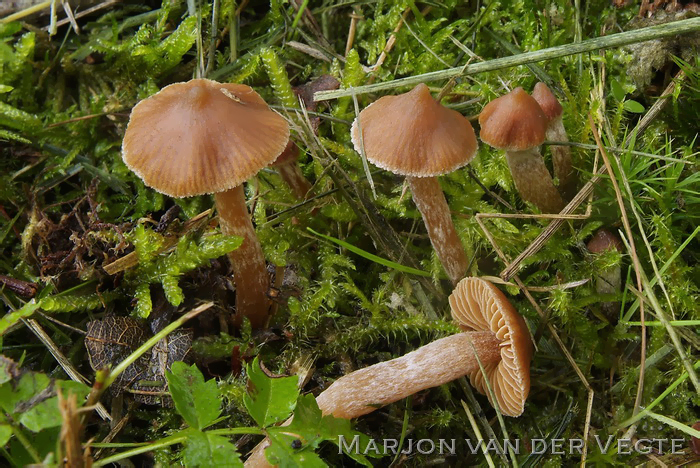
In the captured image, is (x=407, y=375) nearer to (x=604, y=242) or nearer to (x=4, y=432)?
(x=604, y=242)

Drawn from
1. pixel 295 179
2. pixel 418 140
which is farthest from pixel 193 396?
pixel 295 179

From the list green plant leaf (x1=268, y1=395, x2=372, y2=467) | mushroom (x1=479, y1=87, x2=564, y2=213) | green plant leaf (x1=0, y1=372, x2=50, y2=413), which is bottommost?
green plant leaf (x1=268, y1=395, x2=372, y2=467)

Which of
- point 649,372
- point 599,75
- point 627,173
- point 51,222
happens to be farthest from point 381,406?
point 599,75

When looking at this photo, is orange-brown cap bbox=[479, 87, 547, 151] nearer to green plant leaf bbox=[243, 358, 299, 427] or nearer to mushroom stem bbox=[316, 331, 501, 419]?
mushroom stem bbox=[316, 331, 501, 419]

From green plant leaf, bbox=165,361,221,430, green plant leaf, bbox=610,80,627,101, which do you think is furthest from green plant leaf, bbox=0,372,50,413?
green plant leaf, bbox=610,80,627,101

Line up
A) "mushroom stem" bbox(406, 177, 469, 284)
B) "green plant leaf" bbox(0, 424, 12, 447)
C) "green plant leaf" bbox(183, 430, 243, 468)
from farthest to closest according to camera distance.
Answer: "mushroom stem" bbox(406, 177, 469, 284)
"green plant leaf" bbox(183, 430, 243, 468)
"green plant leaf" bbox(0, 424, 12, 447)

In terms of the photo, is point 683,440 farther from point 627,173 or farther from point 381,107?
point 381,107

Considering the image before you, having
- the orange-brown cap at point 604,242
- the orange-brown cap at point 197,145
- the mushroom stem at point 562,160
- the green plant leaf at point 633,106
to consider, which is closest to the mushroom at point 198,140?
the orange-brown cap at point 197,145
